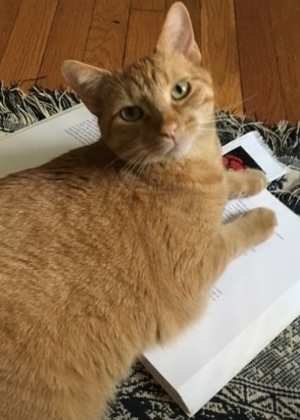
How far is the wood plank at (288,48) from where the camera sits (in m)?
1.66

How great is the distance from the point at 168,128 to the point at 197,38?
1.02 metres

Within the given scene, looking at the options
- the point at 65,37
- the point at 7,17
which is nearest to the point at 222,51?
the point at 65,37

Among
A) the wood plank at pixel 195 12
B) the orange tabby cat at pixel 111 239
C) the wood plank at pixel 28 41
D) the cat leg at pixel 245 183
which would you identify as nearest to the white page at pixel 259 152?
the cat leg at pixel 245 183

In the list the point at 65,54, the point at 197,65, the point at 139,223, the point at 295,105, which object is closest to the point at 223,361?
the point at 139,223

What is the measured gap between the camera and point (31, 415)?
93 cm

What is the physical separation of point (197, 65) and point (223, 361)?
0.59 meters

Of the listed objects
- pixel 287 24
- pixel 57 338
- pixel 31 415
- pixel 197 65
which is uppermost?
pixel 287 24

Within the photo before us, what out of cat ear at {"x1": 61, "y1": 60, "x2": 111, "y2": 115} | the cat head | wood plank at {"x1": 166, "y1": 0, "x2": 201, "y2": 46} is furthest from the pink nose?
wood plank at {"x1": 166, "y1": 0, "x2": 201, "y2": 46}

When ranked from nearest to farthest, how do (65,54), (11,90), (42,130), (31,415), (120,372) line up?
(31,415), (120,372), (42,130), (11,90), (65,54)

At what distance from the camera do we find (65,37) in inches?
72.4

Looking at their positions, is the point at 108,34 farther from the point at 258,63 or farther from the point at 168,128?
the point at 168,128

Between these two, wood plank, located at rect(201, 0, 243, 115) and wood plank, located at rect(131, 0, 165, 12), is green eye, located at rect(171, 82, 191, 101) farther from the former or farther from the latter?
wood plank, located at rect(131, 0, 165, 12)

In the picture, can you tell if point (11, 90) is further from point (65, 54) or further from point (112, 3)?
point (112, 3)

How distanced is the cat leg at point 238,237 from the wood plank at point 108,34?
0.81 m
